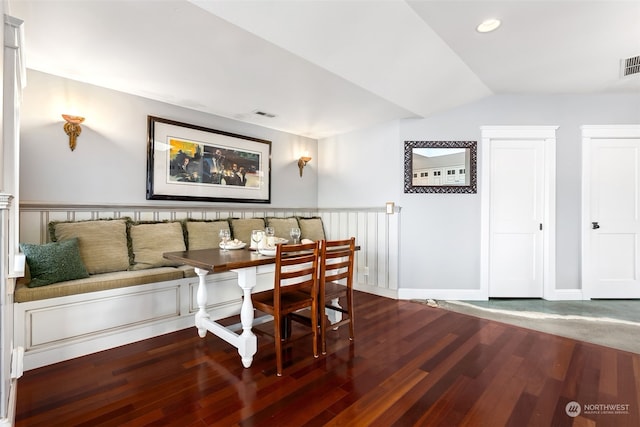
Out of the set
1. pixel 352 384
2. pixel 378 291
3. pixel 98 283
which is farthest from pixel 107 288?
pixel 378 291

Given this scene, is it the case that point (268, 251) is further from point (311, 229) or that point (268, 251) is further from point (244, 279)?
point (311, 229)

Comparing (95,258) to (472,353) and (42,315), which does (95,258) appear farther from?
(472,353)

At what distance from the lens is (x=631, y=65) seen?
2936 millimetres

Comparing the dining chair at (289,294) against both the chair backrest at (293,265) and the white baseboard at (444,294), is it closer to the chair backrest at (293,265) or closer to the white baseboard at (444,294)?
the chair backrest at (293,265)

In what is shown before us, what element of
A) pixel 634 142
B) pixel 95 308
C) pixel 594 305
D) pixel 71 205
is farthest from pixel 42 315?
pixel 634 142

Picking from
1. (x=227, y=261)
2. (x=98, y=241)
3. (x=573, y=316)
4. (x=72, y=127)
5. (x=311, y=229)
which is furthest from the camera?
(x=311, y=229)

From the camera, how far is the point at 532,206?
372 cm

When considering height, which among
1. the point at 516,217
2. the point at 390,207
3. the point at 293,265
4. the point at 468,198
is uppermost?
the point at 468,198

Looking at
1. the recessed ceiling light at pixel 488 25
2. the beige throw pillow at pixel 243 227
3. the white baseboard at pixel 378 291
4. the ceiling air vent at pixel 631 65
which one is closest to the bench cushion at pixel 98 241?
the beige throw pillow at pixel 243 227

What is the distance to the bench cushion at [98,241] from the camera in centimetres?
245

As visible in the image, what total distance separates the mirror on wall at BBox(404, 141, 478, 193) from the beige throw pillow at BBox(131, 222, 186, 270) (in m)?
2.71

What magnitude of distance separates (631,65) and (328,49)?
3030 millimetres

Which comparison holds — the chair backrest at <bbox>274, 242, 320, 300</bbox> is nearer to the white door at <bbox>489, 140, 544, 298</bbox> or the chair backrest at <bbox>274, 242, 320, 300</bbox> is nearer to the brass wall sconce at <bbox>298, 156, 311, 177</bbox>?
the brass wall sconce at <bbox>298, 156, 311, 177</bbox>

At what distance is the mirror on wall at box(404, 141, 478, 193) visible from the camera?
3.70m
